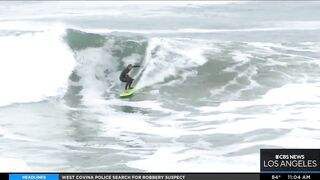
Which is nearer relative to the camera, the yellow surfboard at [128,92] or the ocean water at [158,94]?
the ocean water at [158,94]

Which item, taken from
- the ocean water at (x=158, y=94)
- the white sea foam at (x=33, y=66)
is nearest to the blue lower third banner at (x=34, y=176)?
the ocean water at (x=158, y=94)

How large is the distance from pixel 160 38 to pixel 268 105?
9087mm

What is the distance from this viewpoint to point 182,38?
907 inches

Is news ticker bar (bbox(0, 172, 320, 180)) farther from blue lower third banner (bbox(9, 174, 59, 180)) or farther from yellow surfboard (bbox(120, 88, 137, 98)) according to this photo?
yellow surfboard (bbox(120, 88, 137, 98))

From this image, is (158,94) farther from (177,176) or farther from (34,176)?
(34,176)

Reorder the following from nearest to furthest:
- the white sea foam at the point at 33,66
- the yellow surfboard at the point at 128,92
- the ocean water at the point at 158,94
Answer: the ocean water at the point at 158,94 < the yellow surfboard at the point at 128,92 < the white sea foam at the point at 33,66

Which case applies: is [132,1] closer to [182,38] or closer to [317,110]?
[182,38]

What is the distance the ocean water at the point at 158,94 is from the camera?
10672mm

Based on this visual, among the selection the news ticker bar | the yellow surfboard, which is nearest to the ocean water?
the yellow surfboard

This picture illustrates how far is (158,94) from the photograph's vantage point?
15.7m

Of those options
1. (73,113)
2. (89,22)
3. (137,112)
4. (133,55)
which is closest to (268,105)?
(137,112)

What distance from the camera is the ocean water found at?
10672mm

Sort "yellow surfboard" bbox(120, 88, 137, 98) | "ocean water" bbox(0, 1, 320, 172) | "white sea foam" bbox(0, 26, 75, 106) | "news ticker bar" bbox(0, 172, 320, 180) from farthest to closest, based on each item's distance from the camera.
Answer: "white sea foam" bbox(0, 26, 75, 106), "yellow surfboard" bbox(120, 88, 137, 98), "ocean water" bbox(0, 1, 320, 172), "news ticker bar" bbox(0, 172, 320, 180)

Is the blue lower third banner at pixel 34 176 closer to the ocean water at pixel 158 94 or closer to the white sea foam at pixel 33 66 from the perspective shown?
the ocean water at pixel 158 94
